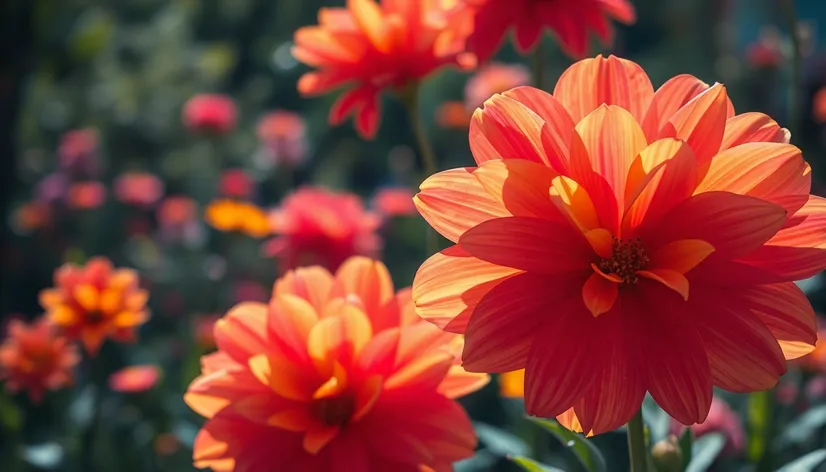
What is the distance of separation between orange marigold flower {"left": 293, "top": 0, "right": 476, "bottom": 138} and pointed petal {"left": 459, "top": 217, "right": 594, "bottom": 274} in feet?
1.58

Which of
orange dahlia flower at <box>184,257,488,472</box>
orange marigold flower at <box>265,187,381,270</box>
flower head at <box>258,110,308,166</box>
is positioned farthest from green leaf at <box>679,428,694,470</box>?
flower head at <box>258,110,308,166</box>

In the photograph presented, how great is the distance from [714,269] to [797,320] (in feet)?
0.21

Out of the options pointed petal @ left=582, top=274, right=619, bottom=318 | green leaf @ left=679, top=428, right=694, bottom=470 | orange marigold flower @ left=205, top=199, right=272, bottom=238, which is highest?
orange marigold flower @ left=205, top=199, right=272, bottom=238

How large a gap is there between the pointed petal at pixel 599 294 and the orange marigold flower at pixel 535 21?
42 cm

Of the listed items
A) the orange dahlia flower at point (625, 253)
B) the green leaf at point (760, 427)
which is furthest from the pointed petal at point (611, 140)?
the green leaf at point (760, 427)

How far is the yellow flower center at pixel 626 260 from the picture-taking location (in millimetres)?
562

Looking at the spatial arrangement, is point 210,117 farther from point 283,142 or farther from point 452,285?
point 452,285

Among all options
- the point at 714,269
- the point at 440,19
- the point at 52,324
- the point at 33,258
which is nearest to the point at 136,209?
the point at 33,258

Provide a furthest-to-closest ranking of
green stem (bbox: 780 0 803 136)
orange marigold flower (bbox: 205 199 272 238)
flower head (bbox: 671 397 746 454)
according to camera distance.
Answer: orange marigold flower (bbox: 205 199 272 238) → flower head (bbox: 671 397 746 454) → green stem (bbox: 780 0 803 136)

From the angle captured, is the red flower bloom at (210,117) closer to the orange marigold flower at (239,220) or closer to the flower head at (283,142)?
the flower head at (283,142)

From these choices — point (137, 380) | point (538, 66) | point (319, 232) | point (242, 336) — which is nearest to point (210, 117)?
point (137, 380)

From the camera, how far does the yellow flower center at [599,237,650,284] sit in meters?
0.56

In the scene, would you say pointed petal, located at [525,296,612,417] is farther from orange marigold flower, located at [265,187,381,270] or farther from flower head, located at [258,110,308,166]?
flower head, located at [258,110,308,166]

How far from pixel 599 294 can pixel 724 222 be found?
88 millimetres
